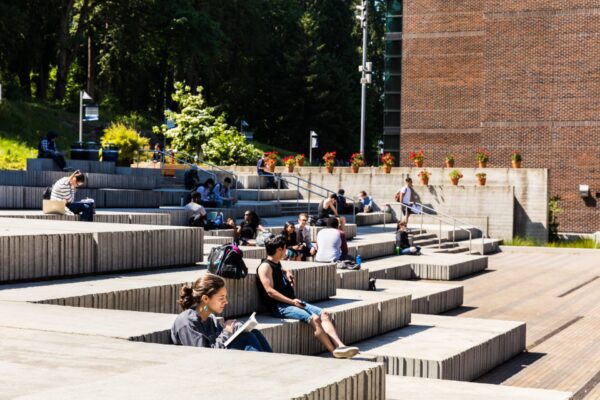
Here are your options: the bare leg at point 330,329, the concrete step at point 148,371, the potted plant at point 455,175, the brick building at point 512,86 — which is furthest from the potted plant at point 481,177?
the concrete step at point 148,371

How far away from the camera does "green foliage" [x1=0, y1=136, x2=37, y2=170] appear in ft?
100

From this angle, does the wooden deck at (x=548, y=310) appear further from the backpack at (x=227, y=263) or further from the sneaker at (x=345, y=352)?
the backpack at (x=227, y=263)

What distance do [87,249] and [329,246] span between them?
638 cm

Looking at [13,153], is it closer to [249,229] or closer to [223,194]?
[223,194]

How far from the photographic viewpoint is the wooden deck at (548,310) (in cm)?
1243

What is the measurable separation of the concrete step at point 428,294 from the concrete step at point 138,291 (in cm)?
407

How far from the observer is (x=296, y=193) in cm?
3350

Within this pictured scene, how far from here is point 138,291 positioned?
10.3 m

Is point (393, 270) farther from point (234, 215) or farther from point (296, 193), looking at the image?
point (296, 193)

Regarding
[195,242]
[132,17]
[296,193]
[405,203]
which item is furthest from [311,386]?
[132,17]

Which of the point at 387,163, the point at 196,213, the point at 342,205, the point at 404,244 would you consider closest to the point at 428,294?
the point at 196,213

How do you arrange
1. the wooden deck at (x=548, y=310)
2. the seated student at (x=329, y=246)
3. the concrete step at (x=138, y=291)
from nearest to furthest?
the concrete step at (x=138, y=291), the wooden deck at (x=548, y=310), the seated student at (x=329, y=246)

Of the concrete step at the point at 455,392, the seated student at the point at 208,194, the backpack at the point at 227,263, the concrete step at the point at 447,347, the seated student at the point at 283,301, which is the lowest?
the concrete step at the point at 447,347

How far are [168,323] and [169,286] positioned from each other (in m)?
2.43
